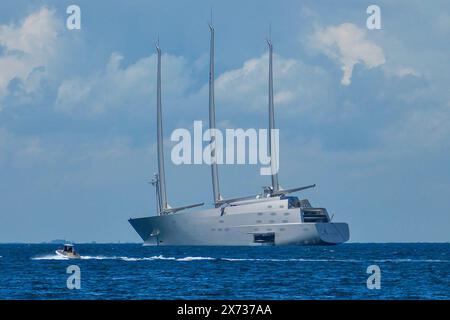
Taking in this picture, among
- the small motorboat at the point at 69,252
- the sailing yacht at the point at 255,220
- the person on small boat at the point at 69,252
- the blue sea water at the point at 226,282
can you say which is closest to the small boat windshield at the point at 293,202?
the sailing yacht at the point at 255,220

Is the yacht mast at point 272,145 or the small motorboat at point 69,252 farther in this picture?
the yacht mast at point 272,145

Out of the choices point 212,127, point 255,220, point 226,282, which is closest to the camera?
point 226,282

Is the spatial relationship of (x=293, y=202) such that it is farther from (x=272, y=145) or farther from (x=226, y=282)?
(x=226, y=282)

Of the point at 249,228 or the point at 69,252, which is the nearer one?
the point at 69,252

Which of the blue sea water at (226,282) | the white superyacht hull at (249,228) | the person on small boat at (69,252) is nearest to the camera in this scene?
the blue sea water at (226,282)

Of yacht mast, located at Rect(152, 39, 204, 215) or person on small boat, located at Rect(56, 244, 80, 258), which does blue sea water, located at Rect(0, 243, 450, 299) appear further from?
yacht mast, located at Rect(152, 39, 204, 215)

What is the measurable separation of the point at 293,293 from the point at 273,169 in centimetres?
11041

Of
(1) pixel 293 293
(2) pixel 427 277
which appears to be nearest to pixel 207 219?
(2) pixel 427 277

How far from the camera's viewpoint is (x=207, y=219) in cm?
17975

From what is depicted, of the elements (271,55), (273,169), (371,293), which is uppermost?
(271,55)

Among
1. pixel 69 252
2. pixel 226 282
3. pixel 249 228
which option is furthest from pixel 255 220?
pixel 226 282

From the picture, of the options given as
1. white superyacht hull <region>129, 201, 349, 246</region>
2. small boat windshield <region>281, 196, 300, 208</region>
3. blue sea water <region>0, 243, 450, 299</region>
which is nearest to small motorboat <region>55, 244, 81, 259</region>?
blue sea water <region>0, 243, 450, 299</region>

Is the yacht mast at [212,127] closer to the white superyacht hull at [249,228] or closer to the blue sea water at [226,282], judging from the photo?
the white superyacht hull at [249,228]
